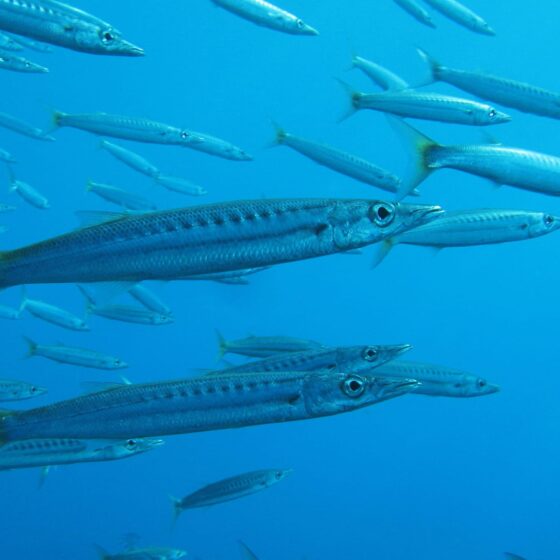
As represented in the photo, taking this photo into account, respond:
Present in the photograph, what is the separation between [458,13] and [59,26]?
178 inches

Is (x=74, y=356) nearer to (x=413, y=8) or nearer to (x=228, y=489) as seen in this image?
(x=228, y=489)

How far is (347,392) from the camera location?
9.62 ft

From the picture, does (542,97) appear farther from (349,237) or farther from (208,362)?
(208,362)

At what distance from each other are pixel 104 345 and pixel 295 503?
5957mm

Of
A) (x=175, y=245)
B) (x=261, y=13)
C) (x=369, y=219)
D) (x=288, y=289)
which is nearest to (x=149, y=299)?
(x=261, y=13)

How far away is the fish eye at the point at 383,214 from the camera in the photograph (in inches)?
107

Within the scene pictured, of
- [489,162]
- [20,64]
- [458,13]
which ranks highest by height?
[458,13]

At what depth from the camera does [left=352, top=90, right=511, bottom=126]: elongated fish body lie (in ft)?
16.1

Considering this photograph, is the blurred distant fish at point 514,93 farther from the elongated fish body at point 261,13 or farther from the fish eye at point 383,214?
the fish eye at point 383,214

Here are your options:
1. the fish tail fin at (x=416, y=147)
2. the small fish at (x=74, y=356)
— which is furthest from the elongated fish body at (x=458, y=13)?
the small fish at (x=74, y=356)

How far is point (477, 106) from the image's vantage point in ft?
16.7

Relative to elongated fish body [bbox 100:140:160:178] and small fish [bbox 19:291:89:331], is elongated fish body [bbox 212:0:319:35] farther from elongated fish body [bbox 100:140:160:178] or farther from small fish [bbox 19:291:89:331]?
small fish [bbox 19:291:89:331]

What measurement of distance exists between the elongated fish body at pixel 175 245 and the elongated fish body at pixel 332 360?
1211 mm

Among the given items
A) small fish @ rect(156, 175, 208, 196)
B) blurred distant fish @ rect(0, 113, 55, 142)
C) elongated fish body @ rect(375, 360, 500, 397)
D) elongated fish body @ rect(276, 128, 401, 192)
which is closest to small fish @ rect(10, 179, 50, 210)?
blurred distant fish @ rect(0, 113, 55, 142)
